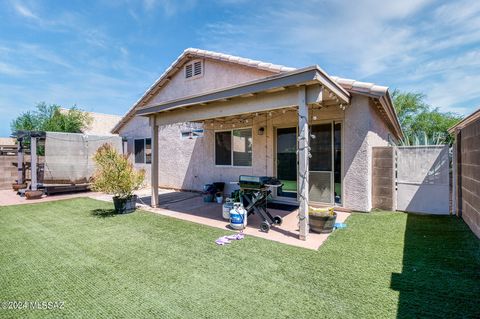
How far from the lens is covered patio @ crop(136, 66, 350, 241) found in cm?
470

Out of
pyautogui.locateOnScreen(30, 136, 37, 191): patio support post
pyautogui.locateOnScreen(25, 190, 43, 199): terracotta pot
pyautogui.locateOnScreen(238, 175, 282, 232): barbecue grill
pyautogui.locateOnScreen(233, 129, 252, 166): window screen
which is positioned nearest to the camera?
pyautogui.locateOnScreen(238, 175, 282, 232): barbecue grill

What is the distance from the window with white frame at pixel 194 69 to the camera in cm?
1032

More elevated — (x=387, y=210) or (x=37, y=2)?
(x=37, y=2)

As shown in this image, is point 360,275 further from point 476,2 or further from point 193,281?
point 476,2

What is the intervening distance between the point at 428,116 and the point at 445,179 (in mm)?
23337

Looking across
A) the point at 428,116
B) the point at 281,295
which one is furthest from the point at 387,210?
the point at 428,116

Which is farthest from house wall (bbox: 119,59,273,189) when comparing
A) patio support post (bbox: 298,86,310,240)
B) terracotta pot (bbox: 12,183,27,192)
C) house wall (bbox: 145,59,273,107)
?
terracotta pot (bbox: 12,183,27,192)

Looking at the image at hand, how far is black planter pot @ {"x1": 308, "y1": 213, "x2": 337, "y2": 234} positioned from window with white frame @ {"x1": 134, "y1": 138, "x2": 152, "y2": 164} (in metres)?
9.99

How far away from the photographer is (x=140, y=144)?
526 inches

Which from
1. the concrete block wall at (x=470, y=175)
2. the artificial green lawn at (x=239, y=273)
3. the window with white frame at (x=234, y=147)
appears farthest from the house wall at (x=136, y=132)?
the concrete block wall at (x=470, y=175)

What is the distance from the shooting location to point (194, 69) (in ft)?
34.5

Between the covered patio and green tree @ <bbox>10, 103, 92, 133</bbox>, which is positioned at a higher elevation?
green tree @ <bbox>10, 103, 92, 133</bbox>

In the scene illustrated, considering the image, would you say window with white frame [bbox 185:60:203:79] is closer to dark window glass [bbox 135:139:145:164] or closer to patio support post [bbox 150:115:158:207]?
patio support post [bbox 150:115:158:207]

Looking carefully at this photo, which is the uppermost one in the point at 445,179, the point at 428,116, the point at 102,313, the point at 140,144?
the point at 428,116
